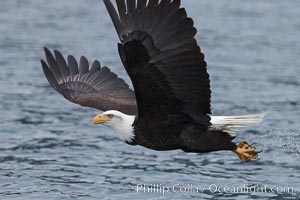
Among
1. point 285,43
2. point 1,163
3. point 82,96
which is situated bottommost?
point 1,163

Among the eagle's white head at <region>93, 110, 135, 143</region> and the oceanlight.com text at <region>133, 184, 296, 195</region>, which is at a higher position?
the eagle's white head at <region>93, 110, 135, 143</region>

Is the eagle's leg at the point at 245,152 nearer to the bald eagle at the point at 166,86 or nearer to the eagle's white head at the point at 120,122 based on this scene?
the bald eagle at the point at 166,86

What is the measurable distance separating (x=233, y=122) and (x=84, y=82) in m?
2.29

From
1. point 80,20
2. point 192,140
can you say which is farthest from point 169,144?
point 80,20

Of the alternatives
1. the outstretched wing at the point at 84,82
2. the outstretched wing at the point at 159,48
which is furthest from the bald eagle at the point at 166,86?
the outstretched wing at the point at 84,82

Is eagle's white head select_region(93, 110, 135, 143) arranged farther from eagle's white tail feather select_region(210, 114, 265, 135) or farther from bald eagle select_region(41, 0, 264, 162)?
eagle's white tail feather select_region(210, 114, 265, 135)

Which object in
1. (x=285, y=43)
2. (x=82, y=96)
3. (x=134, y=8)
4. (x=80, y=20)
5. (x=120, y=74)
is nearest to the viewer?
(x=134, y=8)

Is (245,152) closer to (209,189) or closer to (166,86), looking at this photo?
(209,189)

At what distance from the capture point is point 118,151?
9.86 meters

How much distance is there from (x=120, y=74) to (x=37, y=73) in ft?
3.54

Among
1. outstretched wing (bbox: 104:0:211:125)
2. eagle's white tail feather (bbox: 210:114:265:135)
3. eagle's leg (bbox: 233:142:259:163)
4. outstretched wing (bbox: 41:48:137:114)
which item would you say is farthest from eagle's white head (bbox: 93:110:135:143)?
outstretched wing (bbox: 41:48:137:114)

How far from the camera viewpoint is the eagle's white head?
773 centimetres

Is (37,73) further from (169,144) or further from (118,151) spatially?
(169,144)

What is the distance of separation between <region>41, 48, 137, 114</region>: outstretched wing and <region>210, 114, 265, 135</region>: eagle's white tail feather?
1.40 metres
